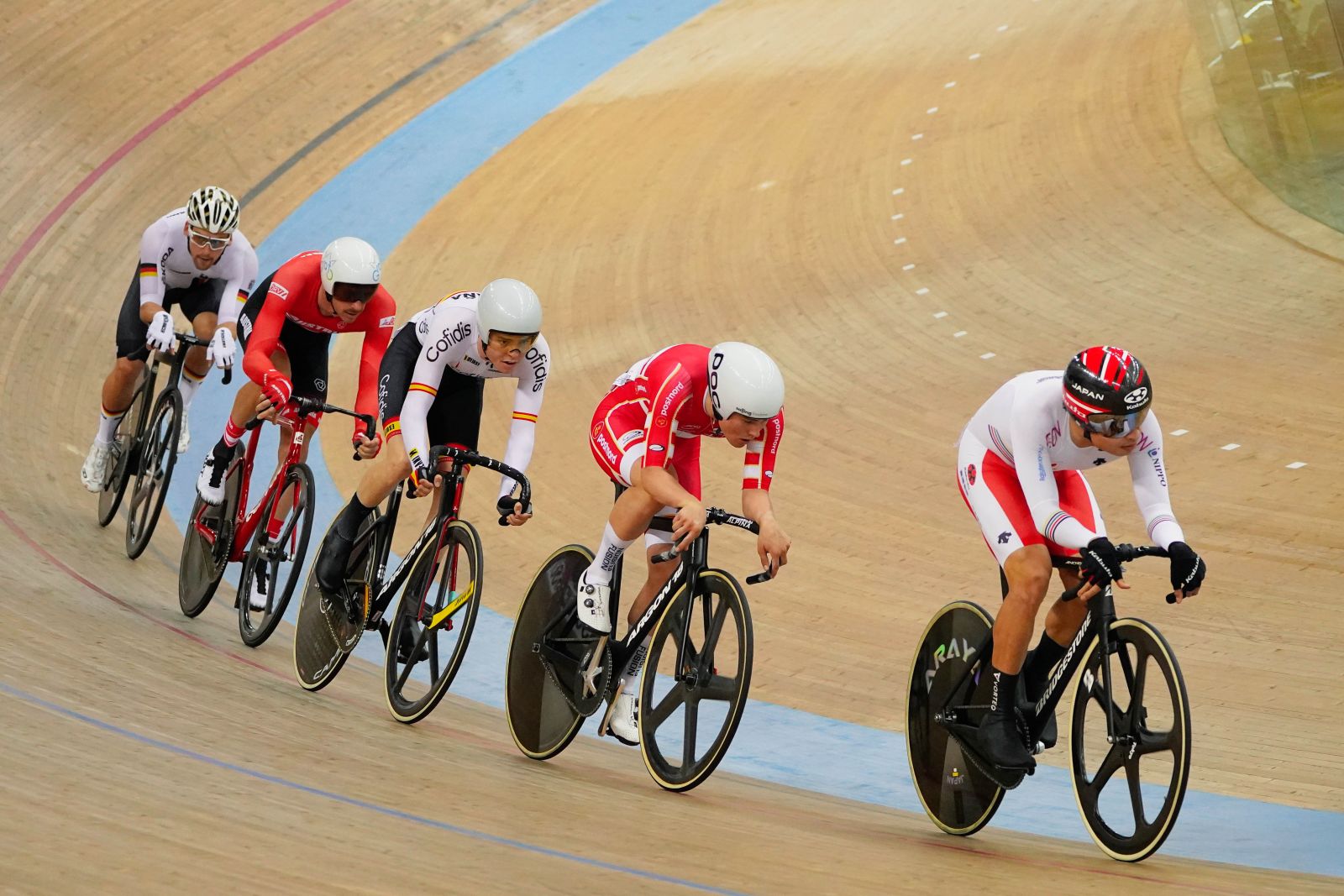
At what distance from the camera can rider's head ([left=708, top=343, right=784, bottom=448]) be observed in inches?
133

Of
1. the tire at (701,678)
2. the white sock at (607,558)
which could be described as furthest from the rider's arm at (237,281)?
the tire at (701,678)

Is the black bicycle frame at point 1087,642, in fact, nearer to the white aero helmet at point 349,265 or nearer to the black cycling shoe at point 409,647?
the black cycling shoe at point 409,647

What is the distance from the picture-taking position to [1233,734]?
4512 millimetres

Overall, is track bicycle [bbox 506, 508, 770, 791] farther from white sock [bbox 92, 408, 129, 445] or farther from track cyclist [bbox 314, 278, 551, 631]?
white sock [bbox 92, 408, 129, 445]

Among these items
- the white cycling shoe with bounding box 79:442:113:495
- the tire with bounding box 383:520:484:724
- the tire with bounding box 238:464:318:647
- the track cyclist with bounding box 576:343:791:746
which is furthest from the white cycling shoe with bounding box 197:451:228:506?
the track cyclist with bounding box 576:343:791:746

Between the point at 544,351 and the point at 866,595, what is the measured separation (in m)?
1.98

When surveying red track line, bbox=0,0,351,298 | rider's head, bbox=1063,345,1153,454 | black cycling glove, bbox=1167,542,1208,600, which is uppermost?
red track line, bbox=0,0,351,298

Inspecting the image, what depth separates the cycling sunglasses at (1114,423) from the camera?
3.15 metres

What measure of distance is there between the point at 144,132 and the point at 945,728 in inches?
315

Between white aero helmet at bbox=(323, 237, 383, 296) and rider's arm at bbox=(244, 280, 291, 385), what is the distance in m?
0.20

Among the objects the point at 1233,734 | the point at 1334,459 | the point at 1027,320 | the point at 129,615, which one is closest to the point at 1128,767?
the point at 1233,734

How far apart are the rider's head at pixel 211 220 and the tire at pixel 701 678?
2.49m

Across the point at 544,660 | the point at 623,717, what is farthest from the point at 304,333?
the point at 623,717

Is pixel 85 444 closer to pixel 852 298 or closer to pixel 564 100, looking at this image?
pixel 852 298
